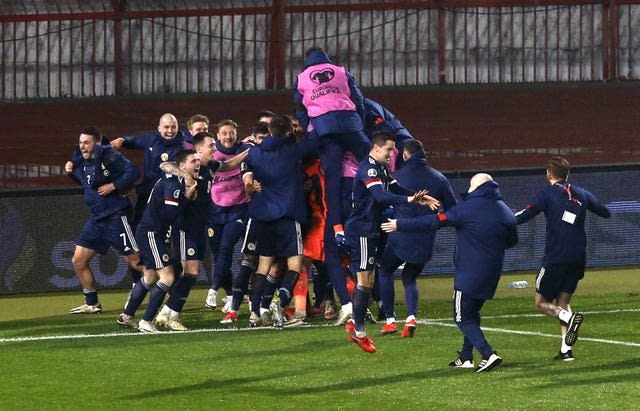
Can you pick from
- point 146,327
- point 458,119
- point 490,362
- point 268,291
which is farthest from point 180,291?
point 458,119

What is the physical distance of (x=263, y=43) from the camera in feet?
80.6

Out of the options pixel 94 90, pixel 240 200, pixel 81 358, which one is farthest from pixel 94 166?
pixel 94 90

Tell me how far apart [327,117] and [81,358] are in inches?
127

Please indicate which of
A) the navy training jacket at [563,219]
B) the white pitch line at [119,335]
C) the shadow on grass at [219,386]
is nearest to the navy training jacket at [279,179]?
the white pitch line at [119,335]

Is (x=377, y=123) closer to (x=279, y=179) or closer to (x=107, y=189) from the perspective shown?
(x=279, y=179)

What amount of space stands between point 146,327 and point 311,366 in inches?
97.5

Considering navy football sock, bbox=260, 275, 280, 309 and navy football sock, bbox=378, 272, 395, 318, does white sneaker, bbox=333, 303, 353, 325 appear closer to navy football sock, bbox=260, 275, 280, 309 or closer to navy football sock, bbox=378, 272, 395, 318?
navy football sock, bbox=378, 272, 395, 318

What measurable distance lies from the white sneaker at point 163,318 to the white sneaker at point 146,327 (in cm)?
30

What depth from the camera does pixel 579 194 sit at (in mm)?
12234

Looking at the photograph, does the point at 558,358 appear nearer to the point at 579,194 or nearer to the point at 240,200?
the point at 579,194

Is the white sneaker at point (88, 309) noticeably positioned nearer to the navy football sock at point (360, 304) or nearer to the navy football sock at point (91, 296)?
the navy football sock at point (91, 296)

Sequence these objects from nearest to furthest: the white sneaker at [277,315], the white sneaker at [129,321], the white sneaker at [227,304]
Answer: the white sneaker at [277,315] → the white sneaker at [129,321] → the white sneaker at [227,304]

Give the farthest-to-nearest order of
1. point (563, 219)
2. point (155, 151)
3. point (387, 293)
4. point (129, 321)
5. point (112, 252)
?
point (112, 252) → point (155, 151) → point (129, 321) → point (387, 293) → point (563, 219)

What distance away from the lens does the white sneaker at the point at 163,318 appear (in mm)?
14076
